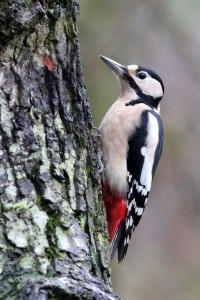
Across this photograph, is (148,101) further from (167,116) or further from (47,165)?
(47,165)

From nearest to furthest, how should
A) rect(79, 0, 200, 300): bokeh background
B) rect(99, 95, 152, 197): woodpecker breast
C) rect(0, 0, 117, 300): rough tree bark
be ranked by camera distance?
rect(0, 0, 117, 300): rough tree bark < rect(99, 95, 152, 197): woodpecker breast < rect(79, 0, 200, 300): bokeh background

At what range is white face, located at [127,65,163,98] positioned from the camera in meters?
4.86

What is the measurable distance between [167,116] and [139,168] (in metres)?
1.91

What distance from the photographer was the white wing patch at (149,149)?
4502 millimetres

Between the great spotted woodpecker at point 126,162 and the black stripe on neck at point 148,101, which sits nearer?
the great spotted woodpecker at point 126,162

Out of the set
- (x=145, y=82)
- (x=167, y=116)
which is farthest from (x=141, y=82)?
(x=167, y=116)

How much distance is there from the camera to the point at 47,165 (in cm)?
316

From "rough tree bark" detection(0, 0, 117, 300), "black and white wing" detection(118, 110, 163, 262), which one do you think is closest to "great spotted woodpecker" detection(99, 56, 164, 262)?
"black and white wing" detection(118, 110, 163, 262)

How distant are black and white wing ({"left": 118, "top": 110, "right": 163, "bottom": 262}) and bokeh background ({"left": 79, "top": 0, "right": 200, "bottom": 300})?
1662mm

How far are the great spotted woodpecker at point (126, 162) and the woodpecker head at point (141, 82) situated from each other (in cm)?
19

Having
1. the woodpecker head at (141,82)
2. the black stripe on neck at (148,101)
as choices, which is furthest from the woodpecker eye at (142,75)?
the black stripe on neck at (148,101)

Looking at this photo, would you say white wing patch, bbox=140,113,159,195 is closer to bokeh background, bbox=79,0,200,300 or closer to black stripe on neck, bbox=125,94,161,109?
black stripe on neck, bbox=125,94,161,109

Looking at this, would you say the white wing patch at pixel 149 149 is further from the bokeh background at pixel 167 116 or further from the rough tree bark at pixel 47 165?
the bokeh background at pixel 167 116

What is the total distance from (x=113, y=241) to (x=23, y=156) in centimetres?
141
